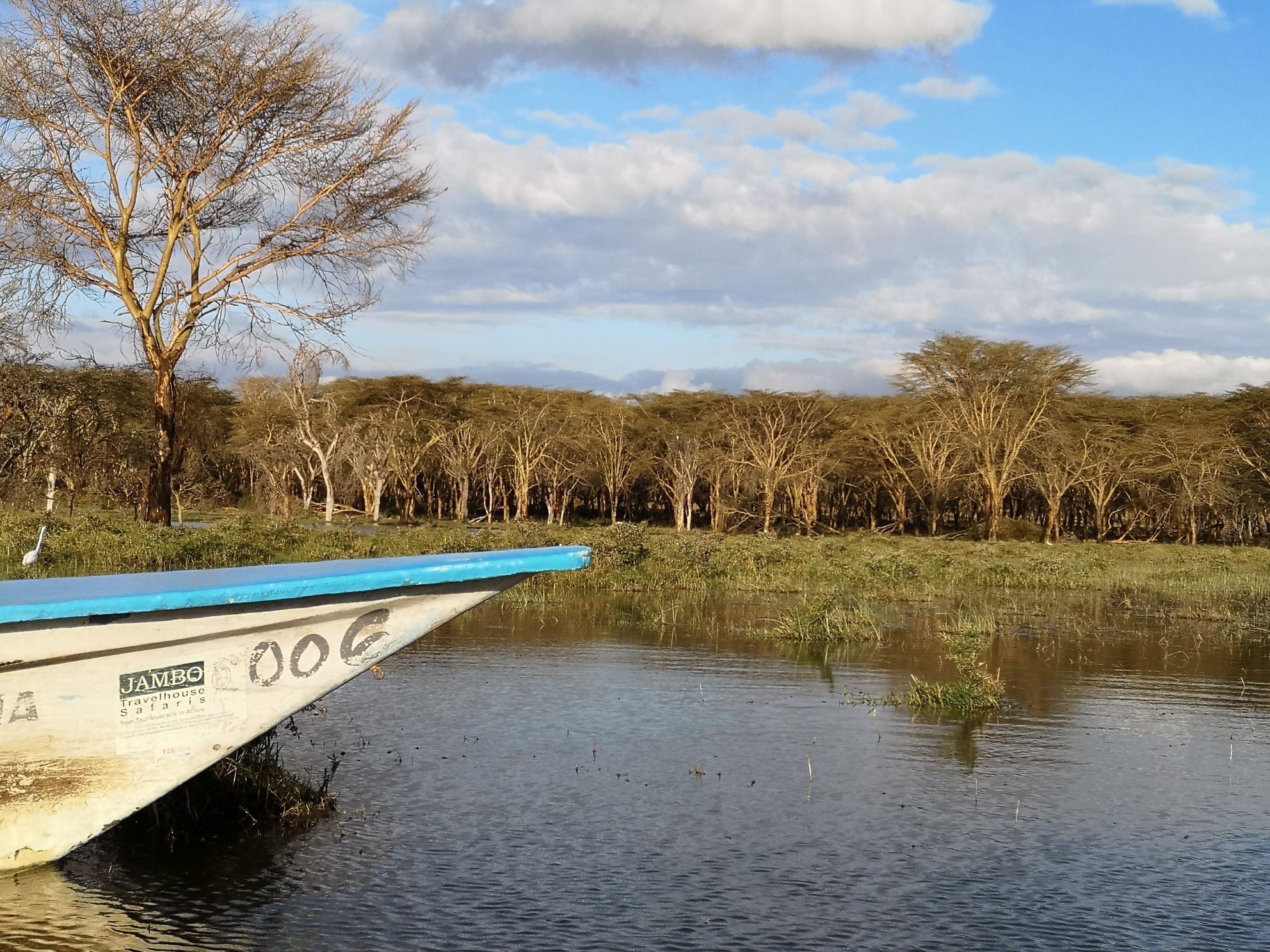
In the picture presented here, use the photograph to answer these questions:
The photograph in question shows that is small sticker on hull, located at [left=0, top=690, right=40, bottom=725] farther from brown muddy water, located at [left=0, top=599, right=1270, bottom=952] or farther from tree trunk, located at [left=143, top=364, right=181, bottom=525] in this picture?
tree trunk, located at [left=143, top=364, right=181, bottom=525]

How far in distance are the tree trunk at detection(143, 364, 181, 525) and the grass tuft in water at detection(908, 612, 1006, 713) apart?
12.3m

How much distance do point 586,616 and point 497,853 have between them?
32.8 feet

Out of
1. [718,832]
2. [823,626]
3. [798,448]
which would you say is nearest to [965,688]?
[823,626]

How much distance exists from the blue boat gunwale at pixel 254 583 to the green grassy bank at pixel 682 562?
8826mm

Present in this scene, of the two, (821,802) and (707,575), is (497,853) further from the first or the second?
(707,575)

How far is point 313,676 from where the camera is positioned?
616cm

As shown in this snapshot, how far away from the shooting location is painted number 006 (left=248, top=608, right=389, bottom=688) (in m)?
6.06

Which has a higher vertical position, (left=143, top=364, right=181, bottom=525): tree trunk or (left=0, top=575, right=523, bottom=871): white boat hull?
(left=143, top=364, right=181, bottom=525): tree trunk

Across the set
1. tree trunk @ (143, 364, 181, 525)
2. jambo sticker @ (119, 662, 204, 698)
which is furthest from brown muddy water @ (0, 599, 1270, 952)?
tree trunk @ (143, 364, 181, 525)

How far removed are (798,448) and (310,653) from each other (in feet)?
150

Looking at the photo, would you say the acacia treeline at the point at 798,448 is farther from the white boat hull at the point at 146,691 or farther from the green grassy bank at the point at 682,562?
the white boat hull at the point at 146,691

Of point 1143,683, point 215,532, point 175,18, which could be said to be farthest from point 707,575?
point 175,18

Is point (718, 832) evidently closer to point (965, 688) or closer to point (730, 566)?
point (965, 688)

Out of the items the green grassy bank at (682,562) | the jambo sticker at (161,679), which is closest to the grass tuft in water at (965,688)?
the jambo sticker at (161,679)
